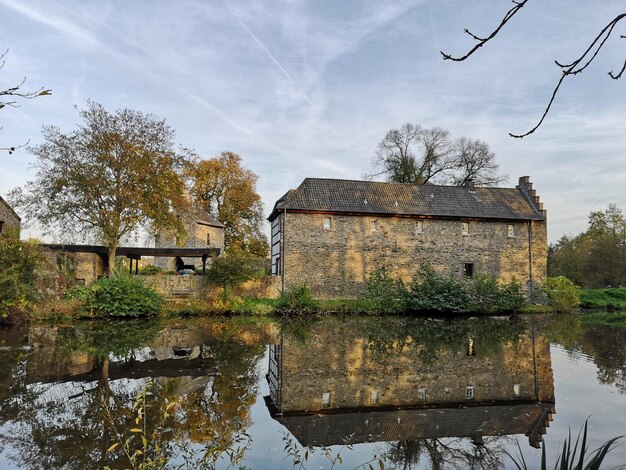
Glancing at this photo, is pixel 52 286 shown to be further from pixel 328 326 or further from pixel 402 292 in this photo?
pixel 402 292

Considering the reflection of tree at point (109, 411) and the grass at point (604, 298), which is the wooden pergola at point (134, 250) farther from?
the grass at point (604, 298)

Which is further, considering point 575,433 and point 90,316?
point 90,316

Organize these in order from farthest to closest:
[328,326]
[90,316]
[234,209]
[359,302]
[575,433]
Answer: [234,209] → [359,302] → [90,316] → [328,326] → [575,433]

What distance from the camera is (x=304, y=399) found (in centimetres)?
786

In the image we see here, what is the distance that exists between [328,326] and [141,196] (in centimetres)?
1142

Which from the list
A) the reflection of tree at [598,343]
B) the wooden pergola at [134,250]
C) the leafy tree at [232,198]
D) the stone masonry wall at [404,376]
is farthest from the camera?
the leafy tree at [232,198]

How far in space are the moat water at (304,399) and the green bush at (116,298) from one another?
570 cm

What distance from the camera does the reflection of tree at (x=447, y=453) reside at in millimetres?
5223

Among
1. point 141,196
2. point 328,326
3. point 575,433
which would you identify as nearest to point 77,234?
point 141,196

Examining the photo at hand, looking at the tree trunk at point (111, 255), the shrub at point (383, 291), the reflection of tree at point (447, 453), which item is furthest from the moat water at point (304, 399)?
the shrub at point (383, 291)

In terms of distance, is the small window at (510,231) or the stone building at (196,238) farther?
the stone building at (196,238)

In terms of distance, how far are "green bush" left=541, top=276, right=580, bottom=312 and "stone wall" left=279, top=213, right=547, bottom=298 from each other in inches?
33.3

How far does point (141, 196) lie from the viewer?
2294 cm

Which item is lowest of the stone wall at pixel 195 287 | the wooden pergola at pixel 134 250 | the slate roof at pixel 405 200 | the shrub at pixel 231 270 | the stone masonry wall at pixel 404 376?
the stone masonry wall at pixel 404 376
